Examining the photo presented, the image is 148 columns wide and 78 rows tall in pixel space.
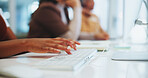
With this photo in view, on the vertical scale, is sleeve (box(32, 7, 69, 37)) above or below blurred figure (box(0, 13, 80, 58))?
above

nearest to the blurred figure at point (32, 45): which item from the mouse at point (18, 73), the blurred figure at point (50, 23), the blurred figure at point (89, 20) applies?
the mouse at point (18, 73)

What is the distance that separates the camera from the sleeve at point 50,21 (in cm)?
158

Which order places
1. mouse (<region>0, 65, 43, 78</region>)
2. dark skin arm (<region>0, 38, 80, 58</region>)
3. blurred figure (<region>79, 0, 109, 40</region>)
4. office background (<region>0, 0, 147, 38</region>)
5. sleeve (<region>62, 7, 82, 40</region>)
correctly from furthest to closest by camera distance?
office background (<region>0, 0, 147, 38</region>) → blurred figure (<region>79, 0, 109, 40</region>) → sleeve (<region>62, 7, 82, 40</region>) → dark skin arm (<region>0, 38, 80, 58</region>) → mouse (<region>0, 65, 43, 78</region>)

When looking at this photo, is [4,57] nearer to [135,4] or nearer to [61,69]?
[61,69]

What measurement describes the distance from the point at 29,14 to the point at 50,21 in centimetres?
180

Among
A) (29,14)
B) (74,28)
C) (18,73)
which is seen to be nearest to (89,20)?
(29,14)

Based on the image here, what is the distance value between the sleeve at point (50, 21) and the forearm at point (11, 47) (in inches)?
34.1

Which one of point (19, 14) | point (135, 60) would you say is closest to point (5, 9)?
point (19, 14)

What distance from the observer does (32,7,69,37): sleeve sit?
1.58 metres

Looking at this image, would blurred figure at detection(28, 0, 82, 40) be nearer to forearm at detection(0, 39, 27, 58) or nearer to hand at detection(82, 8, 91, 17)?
forearm at detection(0, 39, 27, 58)

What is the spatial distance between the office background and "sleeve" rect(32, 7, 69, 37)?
1373mm

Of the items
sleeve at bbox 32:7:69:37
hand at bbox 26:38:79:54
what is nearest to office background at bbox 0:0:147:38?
sleeve at bbox 32:7:69:37

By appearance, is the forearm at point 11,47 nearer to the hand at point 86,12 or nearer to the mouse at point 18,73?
the mouse at point 18,73

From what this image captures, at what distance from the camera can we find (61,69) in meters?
0.42
